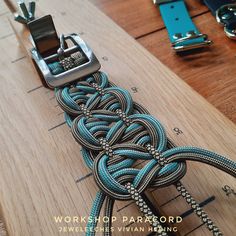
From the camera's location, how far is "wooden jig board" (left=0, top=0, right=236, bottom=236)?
44cm

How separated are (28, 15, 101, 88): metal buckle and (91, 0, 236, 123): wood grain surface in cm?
15

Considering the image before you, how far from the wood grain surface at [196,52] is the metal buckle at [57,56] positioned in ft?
0.49

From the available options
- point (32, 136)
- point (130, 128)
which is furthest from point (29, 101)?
point (130, 128)

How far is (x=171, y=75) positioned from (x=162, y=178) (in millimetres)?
221

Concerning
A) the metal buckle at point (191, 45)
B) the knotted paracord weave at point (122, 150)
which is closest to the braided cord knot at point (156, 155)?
the knotted paracord weave at point (122, 150)

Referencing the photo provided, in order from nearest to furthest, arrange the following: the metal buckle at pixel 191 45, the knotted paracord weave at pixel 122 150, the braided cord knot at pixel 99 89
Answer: the knotted paracord weave at pixel 122 150
the braided cord knot at pixel 99 89
the metal buckle at pixel 191 45

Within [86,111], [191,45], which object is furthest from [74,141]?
[191,45]

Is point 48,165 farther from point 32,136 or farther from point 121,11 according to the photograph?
point 121,11

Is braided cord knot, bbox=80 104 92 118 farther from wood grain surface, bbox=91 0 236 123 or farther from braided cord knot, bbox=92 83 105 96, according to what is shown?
wood grain surface, bbox=91 0 236 123

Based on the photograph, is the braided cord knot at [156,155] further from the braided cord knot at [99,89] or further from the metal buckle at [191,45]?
the metal buckle at [191,45]

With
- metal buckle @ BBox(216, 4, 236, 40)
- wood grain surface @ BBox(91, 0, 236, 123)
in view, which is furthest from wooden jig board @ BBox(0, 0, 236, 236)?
metal buckle @ BBox(216, 4, 236, 40)

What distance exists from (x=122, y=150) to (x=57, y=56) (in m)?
0.21

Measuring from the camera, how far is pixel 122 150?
16.8 inches

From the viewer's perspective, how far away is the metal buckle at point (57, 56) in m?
0.53
